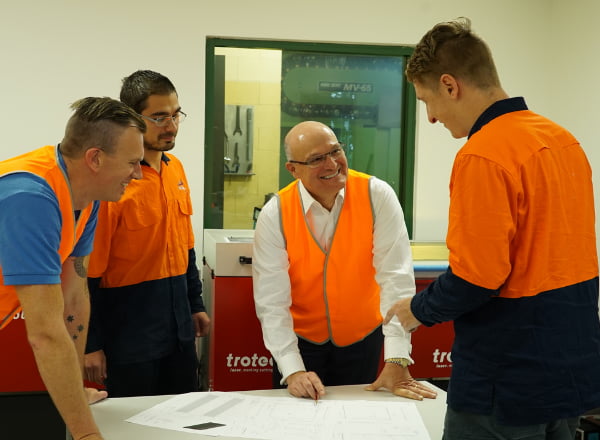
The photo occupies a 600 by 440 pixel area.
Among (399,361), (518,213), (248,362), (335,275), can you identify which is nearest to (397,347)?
(399,361)

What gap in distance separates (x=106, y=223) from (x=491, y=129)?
4.37 ft

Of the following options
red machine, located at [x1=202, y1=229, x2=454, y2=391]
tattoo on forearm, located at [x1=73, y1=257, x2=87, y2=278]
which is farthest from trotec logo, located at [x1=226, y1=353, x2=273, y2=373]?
tattoo on forearm, located at [x1=73, y1=257, x2=87, y2=278]

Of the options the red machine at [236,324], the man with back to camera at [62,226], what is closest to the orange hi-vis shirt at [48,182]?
the man with back to camera at [62,226]

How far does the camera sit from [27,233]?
131 cm

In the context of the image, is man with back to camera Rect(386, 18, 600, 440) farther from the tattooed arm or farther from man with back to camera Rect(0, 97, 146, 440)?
the tattooed arm

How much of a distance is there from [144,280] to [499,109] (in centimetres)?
136

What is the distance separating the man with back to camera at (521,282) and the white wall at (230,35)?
268 centimetres

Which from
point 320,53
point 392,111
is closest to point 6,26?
point 320,53

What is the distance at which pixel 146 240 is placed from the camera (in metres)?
2.13

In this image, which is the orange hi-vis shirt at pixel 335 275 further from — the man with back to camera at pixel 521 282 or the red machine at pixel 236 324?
the man with back to camera at pixel 521 282

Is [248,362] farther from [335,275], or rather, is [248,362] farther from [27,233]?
[27,233]

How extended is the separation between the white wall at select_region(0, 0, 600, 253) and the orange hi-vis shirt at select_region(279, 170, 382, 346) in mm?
1772

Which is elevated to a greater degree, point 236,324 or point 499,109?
point 499,109

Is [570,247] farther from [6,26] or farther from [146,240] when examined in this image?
[6,26]
